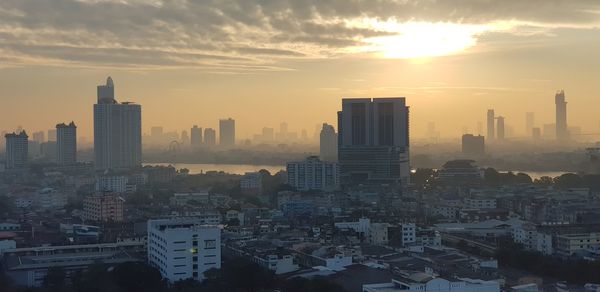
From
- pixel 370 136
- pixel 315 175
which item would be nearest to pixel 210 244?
pixel 315 175

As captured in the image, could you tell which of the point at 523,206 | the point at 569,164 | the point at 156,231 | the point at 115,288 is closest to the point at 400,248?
the point at 156,231

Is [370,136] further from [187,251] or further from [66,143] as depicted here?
[66,143]

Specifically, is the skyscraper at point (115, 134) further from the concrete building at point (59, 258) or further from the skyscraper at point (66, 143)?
the concrete building at point (59, 258)

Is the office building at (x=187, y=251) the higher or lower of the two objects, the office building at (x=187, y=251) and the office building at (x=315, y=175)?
the lower

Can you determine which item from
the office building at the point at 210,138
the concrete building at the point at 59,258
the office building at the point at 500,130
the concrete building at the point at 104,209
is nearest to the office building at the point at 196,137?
the office building at the point at 210,138

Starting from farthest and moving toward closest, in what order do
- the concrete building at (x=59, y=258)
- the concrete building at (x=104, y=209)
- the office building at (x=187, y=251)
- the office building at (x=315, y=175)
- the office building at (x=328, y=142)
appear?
the office building at (x=328, y=142) → the office building at (x=315, y=175) → the concrete building at (x=104, y=209) → the concrete building at (x=59, y=258) → the office building at (x=187, y=251)

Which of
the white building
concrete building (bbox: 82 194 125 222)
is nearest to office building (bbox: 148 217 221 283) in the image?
the white building
